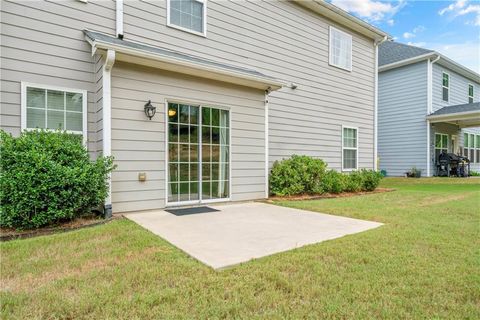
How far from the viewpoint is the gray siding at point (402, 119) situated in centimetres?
1404

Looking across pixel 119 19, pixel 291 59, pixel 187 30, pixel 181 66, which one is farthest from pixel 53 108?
pixel 291 59

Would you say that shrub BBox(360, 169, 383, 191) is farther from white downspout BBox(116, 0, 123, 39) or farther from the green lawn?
white downspout BBox(116, 0, 123, 39)

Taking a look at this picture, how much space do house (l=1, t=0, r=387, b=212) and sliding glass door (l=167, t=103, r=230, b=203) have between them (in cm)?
2

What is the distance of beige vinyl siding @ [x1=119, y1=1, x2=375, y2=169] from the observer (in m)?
6.25

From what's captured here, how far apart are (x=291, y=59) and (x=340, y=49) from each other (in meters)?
2.51

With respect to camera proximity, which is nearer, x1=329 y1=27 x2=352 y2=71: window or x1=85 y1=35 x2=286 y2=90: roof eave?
x1=85 y1=35 x2=286 y2=90: roof eave

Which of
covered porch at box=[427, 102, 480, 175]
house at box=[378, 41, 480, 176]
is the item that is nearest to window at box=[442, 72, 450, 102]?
house at box=[378, 41, 480, 176]

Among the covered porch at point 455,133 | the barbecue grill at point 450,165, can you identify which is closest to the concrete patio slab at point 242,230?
the covered porch at point 455,133

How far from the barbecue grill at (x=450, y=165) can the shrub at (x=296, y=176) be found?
32.1 feet

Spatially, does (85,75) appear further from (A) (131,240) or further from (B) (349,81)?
(B) (349,81)

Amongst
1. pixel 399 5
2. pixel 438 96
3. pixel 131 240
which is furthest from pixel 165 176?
pixel 438 96

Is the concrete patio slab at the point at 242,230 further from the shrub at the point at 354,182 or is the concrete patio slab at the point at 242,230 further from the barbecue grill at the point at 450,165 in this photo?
the barbecue grill at the point at 450,165

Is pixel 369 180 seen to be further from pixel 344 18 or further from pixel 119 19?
pixel 119 19

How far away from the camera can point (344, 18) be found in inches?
373
